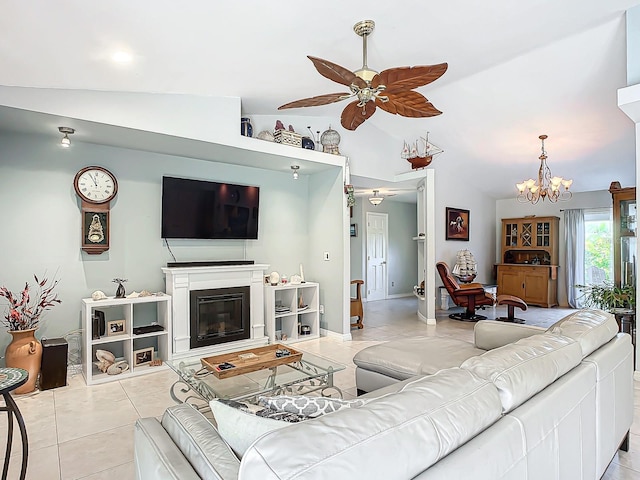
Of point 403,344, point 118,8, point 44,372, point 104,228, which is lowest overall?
point 44,372

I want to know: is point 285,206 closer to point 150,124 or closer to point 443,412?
point 150,124

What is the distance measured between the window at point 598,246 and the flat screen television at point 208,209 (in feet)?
22.3

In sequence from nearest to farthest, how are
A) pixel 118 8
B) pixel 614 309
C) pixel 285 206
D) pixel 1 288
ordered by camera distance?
pixel 118 8 → pixel 1 288 → pixel 614 309 → pixel 285 206

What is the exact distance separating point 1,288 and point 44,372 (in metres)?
0.82

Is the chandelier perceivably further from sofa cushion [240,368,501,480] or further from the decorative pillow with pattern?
the decorative pillow with pattern

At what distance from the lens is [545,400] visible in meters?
1.33

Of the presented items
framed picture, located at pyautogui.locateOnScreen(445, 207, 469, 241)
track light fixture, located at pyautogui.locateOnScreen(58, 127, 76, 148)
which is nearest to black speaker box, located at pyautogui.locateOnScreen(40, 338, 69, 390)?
track light fixture, located at pyautogui.locateOnScreen(58, 127, 76, 148)

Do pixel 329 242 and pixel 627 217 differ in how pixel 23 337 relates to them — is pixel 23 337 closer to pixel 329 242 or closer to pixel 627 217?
pixel 329 242

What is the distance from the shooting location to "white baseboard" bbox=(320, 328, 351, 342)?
5141 mm

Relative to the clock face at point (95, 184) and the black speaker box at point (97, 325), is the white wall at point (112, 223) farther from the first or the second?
the black speaker box at point (97, 325)

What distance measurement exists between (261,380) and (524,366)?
1860mm

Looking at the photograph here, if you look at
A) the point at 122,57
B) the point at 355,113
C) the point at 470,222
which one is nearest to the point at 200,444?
the point at 355,113

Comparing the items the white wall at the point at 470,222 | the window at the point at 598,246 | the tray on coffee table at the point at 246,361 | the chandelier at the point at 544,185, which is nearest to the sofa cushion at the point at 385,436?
the tray on coffee table at the point at 246,361

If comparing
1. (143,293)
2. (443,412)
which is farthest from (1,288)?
(443,412)
